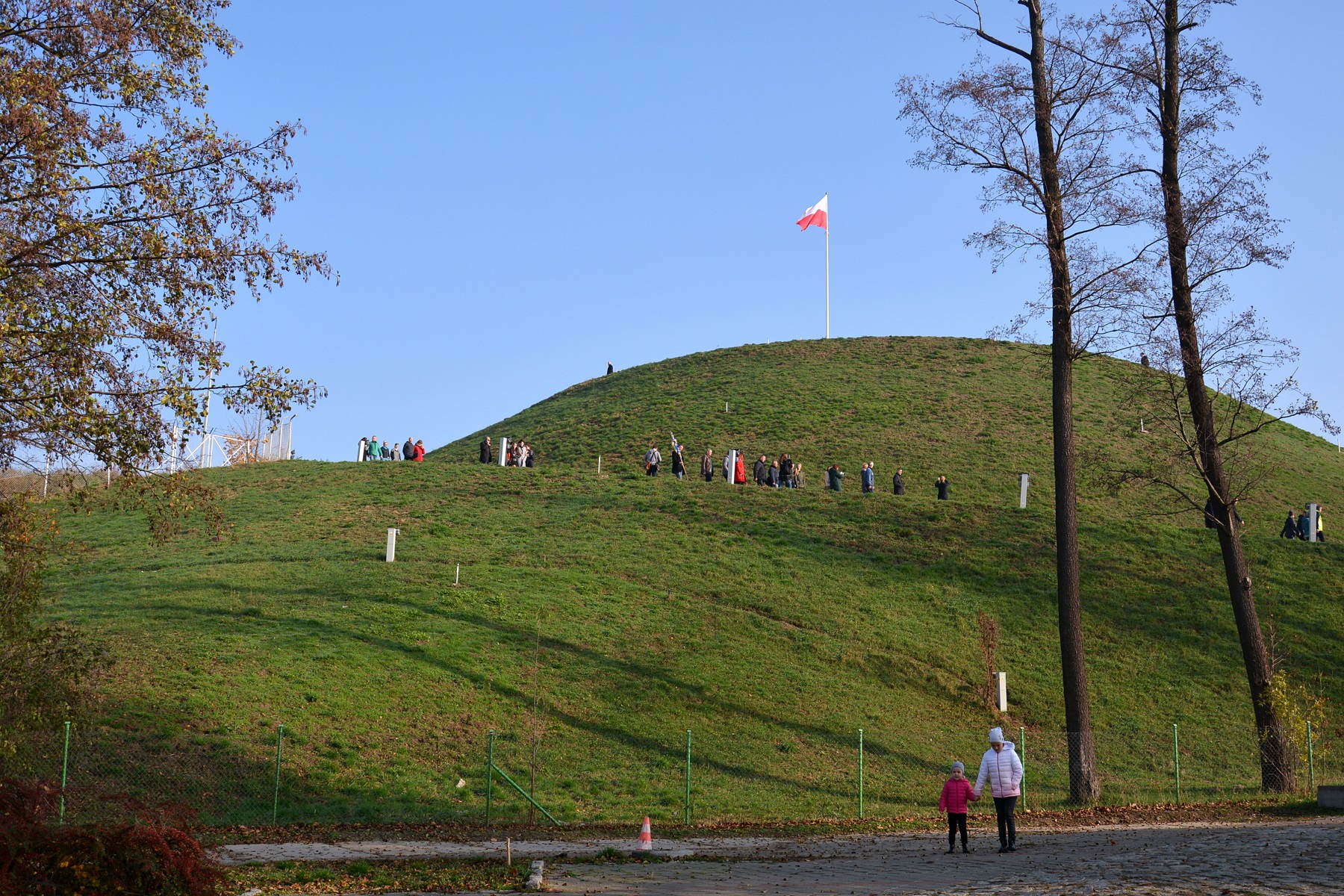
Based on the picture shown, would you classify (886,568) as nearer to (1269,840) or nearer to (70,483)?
(1269,840)

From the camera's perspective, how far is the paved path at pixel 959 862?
10.5 metres

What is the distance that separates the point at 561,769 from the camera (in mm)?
21547

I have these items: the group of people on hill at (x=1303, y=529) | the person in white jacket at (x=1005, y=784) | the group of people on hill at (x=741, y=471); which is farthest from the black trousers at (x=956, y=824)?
the group of people on hill at (x=1303, y=529)

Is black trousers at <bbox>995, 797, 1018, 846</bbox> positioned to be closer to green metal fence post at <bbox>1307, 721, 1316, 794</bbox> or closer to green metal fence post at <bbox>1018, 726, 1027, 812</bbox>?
green metal fence post at <bbox>1018, 726, 1027, 812</bbox>

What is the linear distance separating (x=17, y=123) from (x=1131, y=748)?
2561cm

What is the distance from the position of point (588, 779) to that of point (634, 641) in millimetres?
7839

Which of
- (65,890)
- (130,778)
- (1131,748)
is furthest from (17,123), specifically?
(1131,748)

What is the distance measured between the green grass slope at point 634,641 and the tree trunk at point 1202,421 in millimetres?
1678

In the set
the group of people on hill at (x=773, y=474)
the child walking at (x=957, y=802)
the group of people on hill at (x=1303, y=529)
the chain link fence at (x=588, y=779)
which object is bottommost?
the chain link fence at (x=588, y=779)

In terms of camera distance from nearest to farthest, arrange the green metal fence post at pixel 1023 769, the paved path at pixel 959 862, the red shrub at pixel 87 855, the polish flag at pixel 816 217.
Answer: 1. the red shrub at pixel 87 855
2. the paved path at pixel 959 862
3. the green metal fence post at pixel 1023 769
4. the polish flag at pixel 816 217

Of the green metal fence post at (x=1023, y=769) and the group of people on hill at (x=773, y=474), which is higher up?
the group of people on hill at (x=773, y=474)

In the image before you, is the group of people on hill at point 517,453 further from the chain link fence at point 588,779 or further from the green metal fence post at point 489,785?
the green metal fence post at point 489,785

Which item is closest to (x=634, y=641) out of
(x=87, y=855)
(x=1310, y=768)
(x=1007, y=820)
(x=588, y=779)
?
(x=588, y=779)

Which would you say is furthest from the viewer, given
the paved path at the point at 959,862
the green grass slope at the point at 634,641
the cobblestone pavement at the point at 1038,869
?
the green grass slope at the point at 634,641
